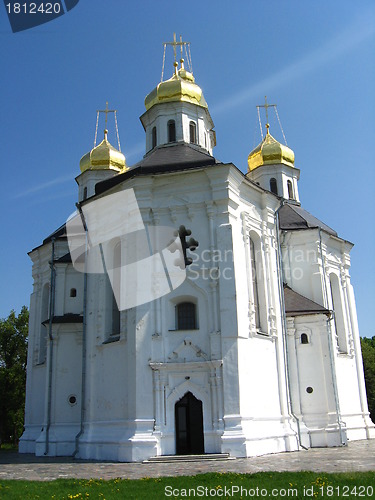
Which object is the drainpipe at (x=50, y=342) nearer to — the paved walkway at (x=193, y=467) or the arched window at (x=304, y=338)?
the paved walkway at (x=193, y=467)

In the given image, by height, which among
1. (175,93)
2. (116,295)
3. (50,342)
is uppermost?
(175,93)

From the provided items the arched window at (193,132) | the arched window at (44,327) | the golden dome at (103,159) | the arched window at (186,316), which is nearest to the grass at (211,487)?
the arched window at (186,316)

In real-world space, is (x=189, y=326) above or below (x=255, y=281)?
below

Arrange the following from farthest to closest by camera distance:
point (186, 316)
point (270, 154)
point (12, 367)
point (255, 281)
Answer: point (12, 367), point (270, 154), point (255, 281), point (186, 316)

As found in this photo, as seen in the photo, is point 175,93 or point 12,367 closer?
point 175,93

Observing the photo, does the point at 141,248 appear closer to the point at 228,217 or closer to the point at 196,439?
the point at 228,217

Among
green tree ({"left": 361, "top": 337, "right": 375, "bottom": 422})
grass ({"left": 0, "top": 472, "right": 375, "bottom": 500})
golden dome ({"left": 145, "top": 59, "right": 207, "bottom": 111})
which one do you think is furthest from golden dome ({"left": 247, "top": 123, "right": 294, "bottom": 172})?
grass ({"left": 0, "top": 472, "right": 375, "bottom": 500})

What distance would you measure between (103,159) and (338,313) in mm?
Result: 14834

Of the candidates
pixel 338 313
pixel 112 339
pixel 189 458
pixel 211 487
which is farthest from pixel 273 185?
pixel 211 487

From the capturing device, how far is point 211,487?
9.15 metres

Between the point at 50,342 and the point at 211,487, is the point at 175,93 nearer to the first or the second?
the point at 50,342

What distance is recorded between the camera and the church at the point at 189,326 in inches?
619

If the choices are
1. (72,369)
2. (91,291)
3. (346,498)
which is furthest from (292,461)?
(72,369)

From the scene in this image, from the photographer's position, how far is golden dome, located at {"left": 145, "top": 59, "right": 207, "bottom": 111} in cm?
2272
